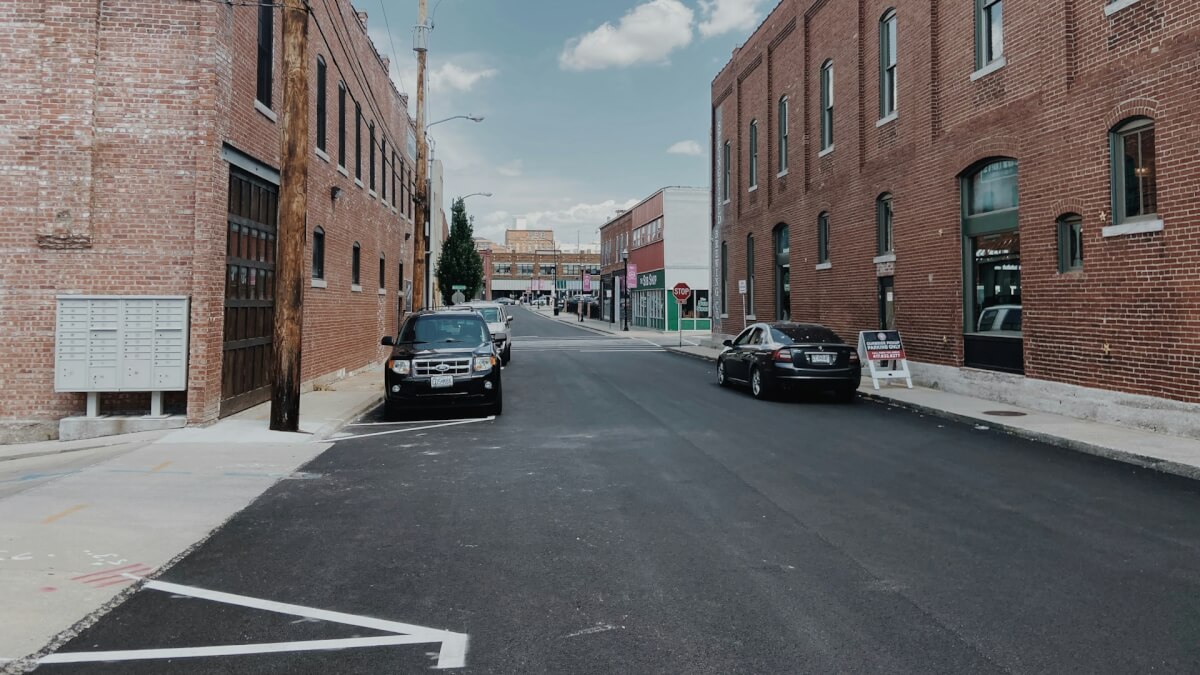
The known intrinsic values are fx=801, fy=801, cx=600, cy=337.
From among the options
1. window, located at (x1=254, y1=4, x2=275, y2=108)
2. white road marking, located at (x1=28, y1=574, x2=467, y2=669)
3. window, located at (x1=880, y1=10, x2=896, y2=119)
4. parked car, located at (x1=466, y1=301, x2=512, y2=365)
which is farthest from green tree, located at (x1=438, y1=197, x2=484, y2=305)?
white road marking, located at (x1=28, y1=574, x2=467, y2=669)

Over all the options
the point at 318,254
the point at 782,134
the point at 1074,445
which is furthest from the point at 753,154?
the point at 1074,445

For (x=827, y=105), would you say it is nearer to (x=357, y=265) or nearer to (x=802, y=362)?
(x=802, y=362)

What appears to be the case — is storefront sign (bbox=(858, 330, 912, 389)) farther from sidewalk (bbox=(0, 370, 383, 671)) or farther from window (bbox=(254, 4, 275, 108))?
window (bbox=(254, 4, 275, 108))

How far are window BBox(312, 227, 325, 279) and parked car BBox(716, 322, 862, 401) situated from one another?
9422mm

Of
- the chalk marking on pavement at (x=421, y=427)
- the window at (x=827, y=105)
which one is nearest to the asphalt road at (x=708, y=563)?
the chalk marking on pavement at (x=421, y=427)

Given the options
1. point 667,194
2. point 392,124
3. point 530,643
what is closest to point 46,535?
point 530,643

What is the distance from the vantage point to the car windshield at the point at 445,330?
1349 cm

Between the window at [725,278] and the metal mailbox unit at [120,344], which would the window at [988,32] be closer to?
the metal mailbox unit at [120,344]

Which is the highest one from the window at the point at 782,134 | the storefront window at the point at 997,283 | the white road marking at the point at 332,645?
the window at the point at 782,134

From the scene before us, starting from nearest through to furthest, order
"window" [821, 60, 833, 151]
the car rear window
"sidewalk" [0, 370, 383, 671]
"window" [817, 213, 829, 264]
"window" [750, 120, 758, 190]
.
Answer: "sidewalk" [0, 370, 383, 671] → the car rear window → "window" [821, 60, 833, 151] → "window" [817, 213, 829, 264] → "window" [750, 120, 758, 190]

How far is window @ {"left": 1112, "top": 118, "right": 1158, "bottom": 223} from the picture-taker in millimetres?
11156

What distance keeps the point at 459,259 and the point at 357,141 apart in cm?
2944

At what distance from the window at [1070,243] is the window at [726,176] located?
20.4 m

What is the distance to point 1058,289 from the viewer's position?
12844 mm
